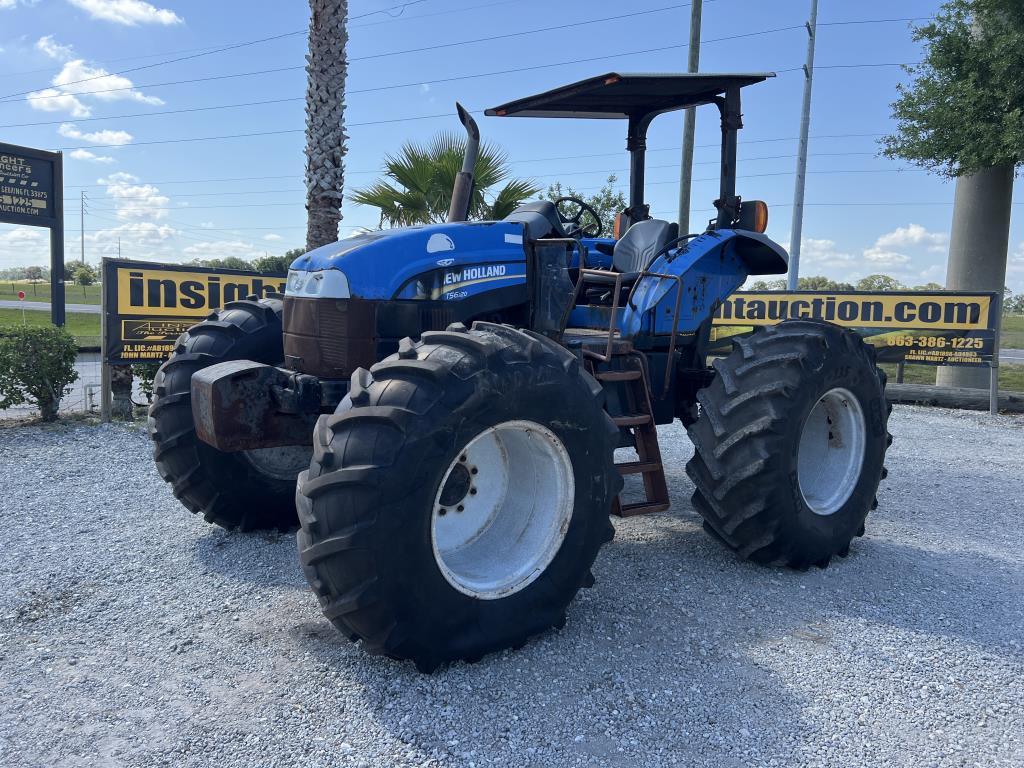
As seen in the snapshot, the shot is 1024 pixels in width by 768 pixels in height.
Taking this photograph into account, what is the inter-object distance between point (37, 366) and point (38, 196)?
Result: 11.5ft

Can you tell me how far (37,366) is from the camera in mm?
8312

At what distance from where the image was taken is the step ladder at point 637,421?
4.23m

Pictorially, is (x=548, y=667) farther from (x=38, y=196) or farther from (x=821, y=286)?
(x=821, y=286)

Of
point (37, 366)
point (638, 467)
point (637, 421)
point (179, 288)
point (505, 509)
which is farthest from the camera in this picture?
point (179, 288)

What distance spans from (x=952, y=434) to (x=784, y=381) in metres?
6.82

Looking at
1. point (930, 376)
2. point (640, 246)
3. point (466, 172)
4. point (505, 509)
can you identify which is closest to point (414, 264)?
point (466, 172)

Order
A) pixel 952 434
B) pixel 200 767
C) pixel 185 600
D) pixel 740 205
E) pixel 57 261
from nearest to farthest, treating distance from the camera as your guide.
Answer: pixel 200 767 → pixel 185 600 → pixel 740 205 → pixel 952 434 → pixel 57 261

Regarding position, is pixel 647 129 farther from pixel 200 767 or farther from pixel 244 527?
pixel 200 767

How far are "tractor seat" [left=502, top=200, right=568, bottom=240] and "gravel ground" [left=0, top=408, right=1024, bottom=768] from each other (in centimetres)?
193

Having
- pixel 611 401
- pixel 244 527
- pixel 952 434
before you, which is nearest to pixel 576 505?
pixel 611 401

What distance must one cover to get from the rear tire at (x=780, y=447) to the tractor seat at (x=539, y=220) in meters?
1.24

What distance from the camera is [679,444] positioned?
28.6 feet

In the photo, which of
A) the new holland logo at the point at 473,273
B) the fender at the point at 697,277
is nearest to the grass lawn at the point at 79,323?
the new holland logo at the point at 473,273

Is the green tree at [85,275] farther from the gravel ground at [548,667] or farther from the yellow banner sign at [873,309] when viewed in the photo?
the gravel ground at [548,667]
